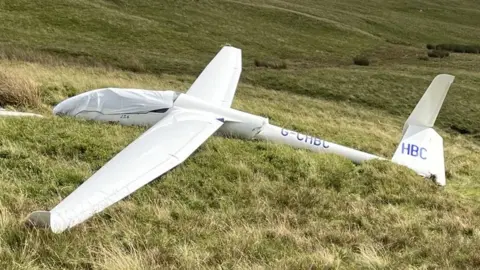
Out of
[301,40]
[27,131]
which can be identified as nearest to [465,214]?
[27,131]

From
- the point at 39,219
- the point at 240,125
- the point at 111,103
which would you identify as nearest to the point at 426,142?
the point at 240,125

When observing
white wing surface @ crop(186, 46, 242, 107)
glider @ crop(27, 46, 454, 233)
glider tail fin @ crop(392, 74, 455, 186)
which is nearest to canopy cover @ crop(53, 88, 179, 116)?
glider @ crop(27, 46, 454, 233)

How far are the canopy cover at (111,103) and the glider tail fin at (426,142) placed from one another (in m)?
6.34

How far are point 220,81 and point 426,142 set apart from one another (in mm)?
6350

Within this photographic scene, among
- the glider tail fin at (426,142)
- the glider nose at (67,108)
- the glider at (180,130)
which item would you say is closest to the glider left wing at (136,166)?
the glider at (180,130)

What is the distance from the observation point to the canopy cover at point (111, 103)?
1145 cm

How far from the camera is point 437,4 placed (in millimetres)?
98812

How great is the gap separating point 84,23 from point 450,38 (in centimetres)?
4858

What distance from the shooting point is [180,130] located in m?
10.5

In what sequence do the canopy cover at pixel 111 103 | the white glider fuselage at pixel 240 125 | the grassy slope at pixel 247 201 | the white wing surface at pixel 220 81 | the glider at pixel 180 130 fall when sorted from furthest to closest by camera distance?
the white wing surface at pixel 220 81
the white glider fuselage at pixel 240 125
the canopy cover at pixel 111 103
the glider at pixel 180 130
the grassy slope at pixel 247 201

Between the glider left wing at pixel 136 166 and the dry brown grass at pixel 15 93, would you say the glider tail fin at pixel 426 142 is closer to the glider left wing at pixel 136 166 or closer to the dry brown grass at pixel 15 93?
the glider left wing at pixel 136 166

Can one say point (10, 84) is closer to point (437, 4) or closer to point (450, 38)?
point (450, 38)

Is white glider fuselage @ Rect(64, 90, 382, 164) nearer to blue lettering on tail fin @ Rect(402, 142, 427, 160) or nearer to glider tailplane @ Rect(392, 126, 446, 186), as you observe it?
glider tailplane @ Rect(392, 126, 446, 186)

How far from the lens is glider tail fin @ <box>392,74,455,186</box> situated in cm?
1223
